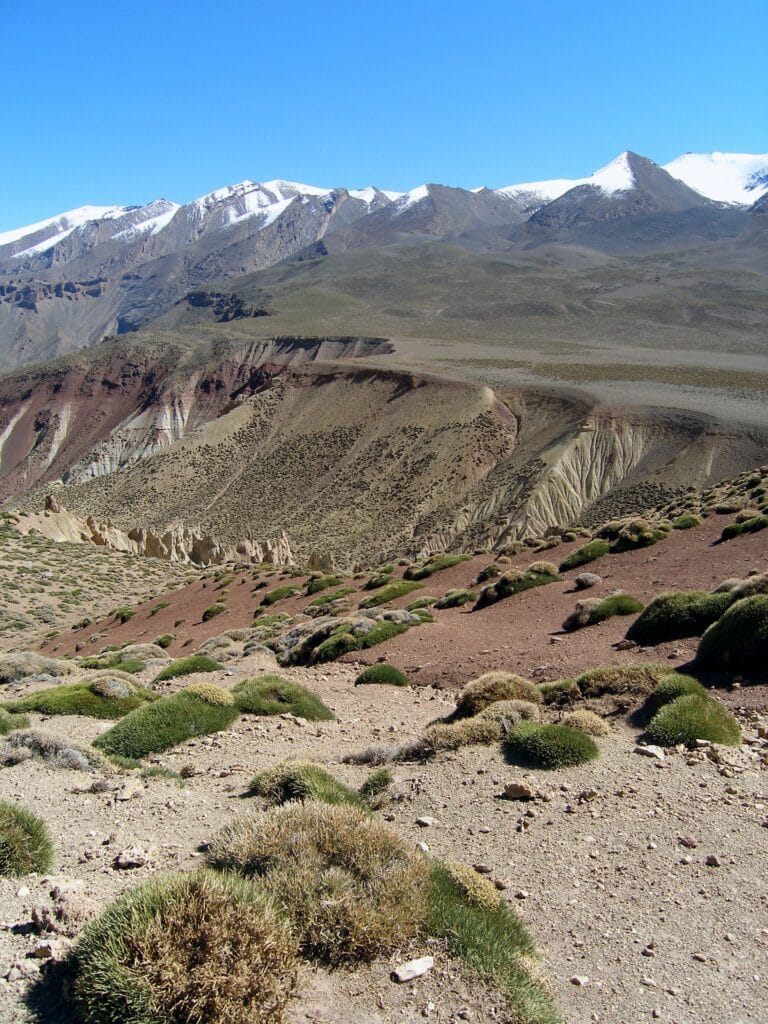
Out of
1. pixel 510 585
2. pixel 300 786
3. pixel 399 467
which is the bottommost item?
pixel 399 467

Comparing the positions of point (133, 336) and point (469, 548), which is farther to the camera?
point (133, 336)

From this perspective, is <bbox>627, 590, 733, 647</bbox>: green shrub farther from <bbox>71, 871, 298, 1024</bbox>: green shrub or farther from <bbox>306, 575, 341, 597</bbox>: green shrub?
<bbox>306, 575, 341, 597</bbox>: green shrub

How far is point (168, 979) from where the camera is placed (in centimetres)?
393

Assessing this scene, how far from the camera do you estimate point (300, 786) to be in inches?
297

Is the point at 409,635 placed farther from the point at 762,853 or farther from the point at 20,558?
the point at 20,558

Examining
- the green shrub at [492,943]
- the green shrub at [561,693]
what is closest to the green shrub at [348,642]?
the green shrub at [561,693]

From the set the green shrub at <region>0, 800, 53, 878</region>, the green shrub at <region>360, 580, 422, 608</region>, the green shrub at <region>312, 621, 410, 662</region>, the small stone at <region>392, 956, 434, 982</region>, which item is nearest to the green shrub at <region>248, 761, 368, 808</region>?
the green shrub at <region>0, 800, 53, 878</region>

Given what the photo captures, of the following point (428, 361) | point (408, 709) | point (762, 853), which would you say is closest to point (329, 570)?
point (408, 709)

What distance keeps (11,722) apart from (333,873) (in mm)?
7097

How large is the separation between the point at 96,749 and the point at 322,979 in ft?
19.5

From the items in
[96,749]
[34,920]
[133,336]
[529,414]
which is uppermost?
[133,336]

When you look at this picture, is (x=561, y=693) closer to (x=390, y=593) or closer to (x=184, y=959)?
(x=184, y=959)

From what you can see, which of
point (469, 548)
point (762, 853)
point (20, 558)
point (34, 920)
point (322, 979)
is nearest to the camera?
point (322, 979)

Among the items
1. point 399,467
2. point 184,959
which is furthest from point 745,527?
point 399,467
